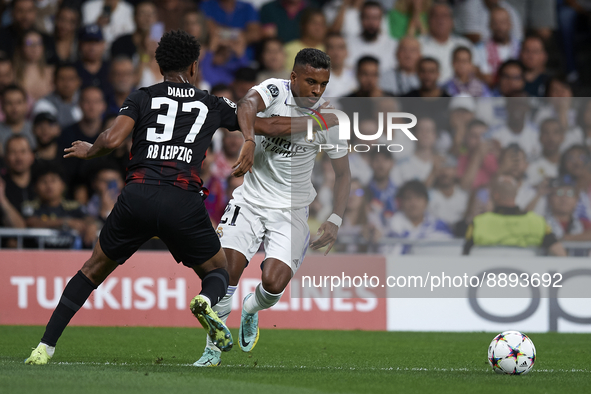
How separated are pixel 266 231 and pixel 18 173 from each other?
496 centimetres

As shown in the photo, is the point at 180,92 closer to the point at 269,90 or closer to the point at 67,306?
the point at 269,90

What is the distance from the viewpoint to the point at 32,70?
11.9m

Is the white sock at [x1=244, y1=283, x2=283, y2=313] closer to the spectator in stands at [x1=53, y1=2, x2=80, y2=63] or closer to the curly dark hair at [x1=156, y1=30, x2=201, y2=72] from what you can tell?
the curly dark hair at [x1=156, y1=30, x2=201, y2=72]

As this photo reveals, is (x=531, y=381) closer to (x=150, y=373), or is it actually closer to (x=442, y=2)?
(x=150, y=373)

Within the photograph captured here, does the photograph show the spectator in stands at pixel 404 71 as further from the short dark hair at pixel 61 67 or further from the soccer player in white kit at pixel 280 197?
the soccer player in white kit at pixel 280 197

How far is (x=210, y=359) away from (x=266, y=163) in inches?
65.4

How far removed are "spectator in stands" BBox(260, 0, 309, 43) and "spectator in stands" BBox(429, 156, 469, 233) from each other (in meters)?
3.95

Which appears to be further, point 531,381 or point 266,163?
point 266,163

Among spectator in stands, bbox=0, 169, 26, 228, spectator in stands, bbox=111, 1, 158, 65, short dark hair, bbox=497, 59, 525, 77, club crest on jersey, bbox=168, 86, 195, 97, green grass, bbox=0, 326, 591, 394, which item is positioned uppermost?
spectator in stands, bbox=111, 1, 158, 65

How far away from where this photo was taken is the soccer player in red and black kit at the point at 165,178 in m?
5.46

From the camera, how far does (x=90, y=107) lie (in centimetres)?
1105

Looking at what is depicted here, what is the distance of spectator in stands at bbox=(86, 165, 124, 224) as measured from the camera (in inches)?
405

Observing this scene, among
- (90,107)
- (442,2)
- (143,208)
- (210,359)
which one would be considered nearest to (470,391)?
(210,359)

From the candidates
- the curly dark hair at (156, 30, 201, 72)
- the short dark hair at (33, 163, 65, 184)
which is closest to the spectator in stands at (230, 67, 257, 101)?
the short dark hair at (33, 163, 65, 184)
